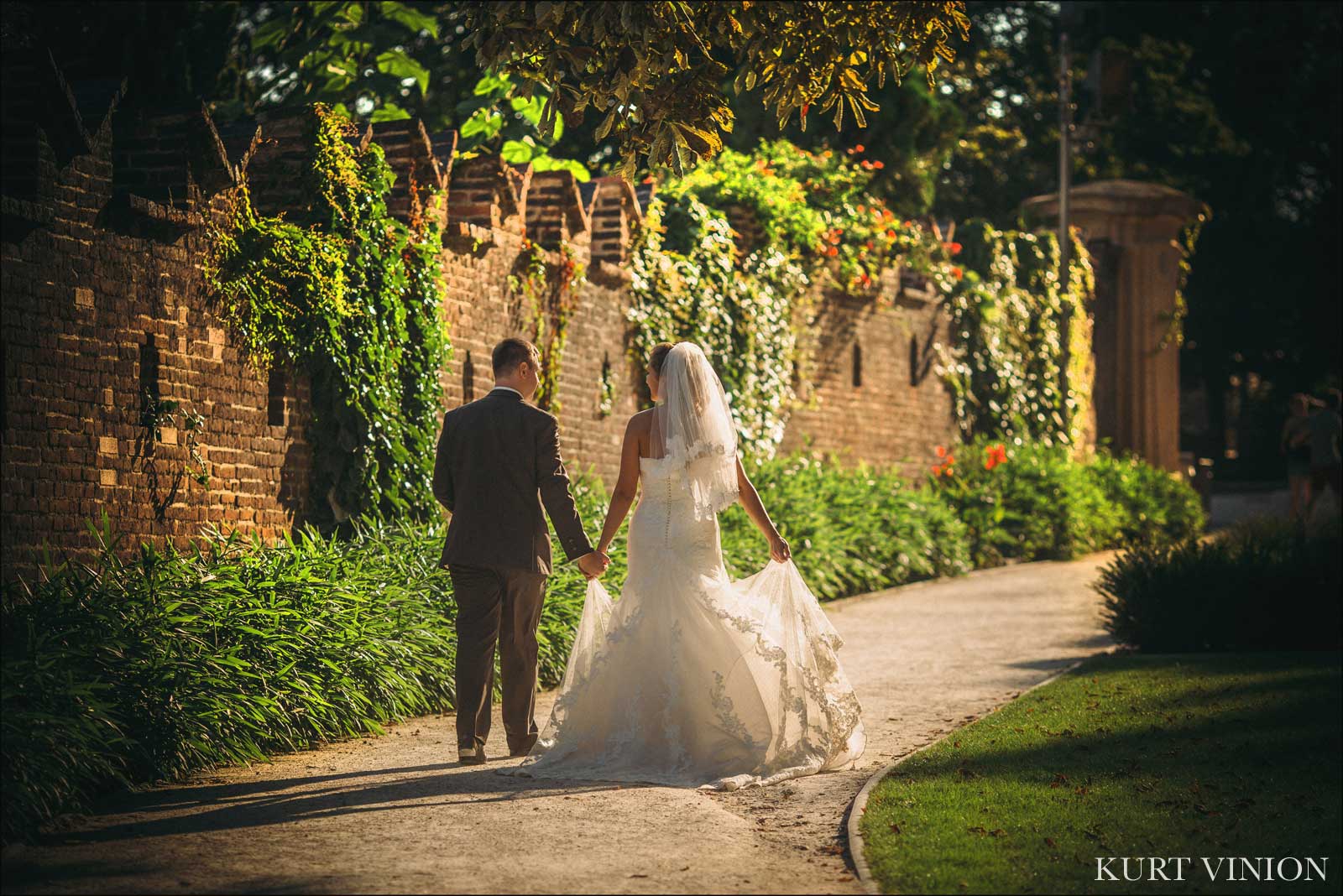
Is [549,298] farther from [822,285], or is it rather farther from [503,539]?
[503,539]

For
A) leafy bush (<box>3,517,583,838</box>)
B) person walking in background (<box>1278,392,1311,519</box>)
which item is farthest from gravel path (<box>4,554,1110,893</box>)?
person walking in background (<box>1278,392,1311,519</box>)

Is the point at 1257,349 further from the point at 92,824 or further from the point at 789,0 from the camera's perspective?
the point at 92,824

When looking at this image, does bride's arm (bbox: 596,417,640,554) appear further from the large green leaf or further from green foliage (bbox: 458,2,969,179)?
the large green leaf

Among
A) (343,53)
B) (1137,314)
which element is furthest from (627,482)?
(1137,314)

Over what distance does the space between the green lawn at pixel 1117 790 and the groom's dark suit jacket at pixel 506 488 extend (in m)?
2.04

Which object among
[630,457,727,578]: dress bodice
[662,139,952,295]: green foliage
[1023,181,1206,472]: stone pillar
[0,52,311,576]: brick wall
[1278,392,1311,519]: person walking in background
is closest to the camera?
[630,457,727,578]: dress bodice

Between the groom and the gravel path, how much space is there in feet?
1.32

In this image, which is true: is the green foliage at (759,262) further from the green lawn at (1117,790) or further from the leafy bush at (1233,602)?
the green lawn at (1117,790)

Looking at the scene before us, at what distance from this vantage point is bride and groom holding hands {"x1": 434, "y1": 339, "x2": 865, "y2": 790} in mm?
7535

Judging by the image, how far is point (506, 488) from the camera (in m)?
7.82

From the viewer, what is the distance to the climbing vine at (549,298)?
13.6m

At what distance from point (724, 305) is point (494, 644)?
9.12 m

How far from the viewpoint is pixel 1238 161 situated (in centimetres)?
3238

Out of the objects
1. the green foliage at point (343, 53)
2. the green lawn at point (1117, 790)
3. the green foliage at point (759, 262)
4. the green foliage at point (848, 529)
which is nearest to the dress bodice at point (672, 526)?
the green lawn at point (1117, 790)
